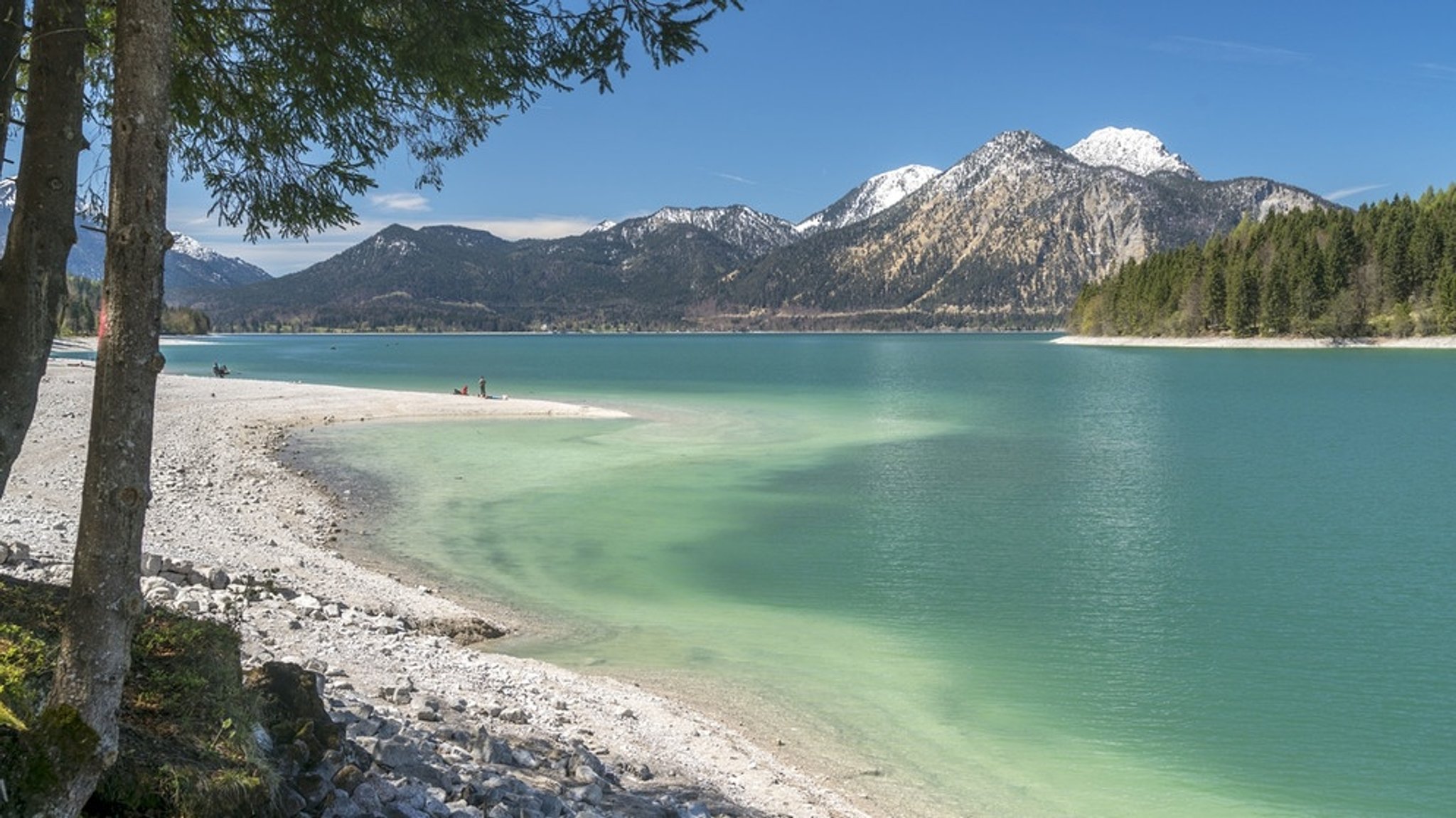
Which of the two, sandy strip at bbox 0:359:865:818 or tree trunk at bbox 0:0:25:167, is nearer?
tree trunk at bbox 0:0:25:167

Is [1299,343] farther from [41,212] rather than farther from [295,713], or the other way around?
[41,212]

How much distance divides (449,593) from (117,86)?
1331 centimetres

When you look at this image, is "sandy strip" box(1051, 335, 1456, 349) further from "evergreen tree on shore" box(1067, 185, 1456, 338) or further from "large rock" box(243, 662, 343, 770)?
"large rock" box(243, 662, 343, 770)

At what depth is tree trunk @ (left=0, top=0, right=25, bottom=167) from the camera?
203 inches

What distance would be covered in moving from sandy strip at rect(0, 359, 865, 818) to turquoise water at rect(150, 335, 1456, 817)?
1.53 meters

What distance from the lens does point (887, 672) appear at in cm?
1318

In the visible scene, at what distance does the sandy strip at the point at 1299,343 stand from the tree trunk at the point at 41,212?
129851mm

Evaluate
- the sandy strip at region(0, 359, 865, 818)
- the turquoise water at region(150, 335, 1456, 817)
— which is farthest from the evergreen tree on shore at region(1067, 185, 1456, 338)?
the sandy strip at region(0, 359, 865, 818)

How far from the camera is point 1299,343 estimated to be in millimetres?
120000

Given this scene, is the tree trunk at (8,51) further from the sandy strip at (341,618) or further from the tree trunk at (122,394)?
the sandy strip at (341,618)

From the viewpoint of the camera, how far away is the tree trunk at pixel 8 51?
5.16m

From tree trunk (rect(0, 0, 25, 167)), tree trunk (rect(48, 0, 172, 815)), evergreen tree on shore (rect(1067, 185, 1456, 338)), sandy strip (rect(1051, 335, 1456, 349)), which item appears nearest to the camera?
tree trunk (rect(48, 0, 172, 815))

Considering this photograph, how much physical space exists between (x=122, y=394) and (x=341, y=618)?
874 cm

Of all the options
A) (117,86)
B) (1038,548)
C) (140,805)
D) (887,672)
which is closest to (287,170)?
(117,86)
